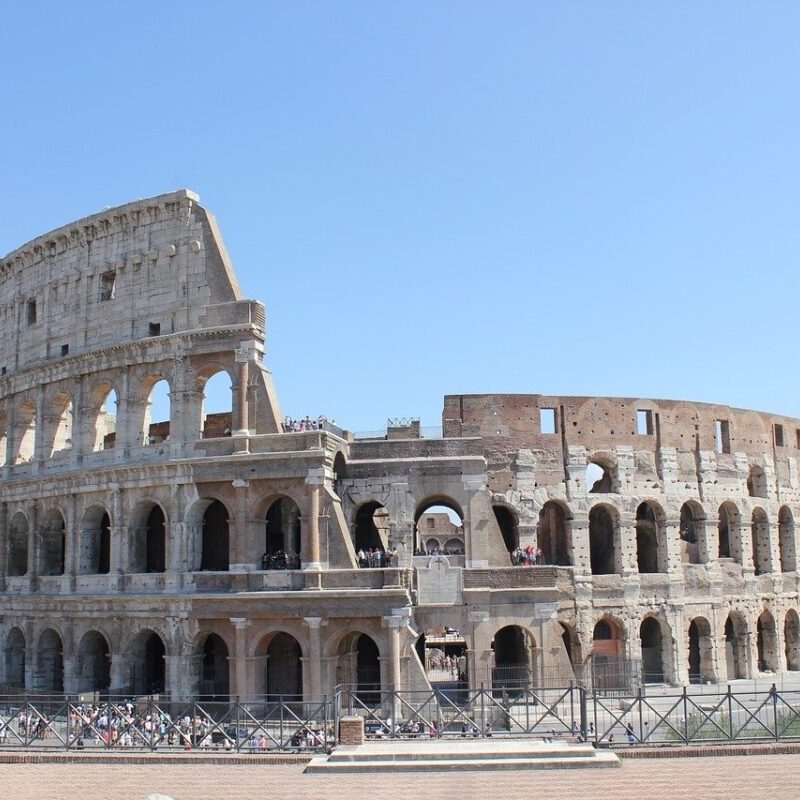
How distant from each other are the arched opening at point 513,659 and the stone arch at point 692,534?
696cm

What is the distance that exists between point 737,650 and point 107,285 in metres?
24.8

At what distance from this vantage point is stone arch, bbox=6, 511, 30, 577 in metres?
33.0

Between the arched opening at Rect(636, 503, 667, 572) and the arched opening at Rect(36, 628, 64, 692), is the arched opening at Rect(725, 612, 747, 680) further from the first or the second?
the arched opening at Rect(36, 628, 64, 692)

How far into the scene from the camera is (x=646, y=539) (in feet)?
114

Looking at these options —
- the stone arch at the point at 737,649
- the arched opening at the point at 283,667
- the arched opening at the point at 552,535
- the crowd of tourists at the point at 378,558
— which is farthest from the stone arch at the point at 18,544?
the stone arch at the point at 737,649

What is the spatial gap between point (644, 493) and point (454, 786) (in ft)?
60.2

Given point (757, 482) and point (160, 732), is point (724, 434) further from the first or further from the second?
point (160, 732)

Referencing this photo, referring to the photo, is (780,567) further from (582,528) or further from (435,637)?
(435,637)

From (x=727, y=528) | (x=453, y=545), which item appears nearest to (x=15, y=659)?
(x=727, y=528)

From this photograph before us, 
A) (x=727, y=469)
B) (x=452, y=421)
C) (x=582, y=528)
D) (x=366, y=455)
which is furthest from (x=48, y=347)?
(x=727, y=469)

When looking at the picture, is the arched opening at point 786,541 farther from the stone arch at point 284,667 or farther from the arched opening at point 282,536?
the stone arch at point 284,667

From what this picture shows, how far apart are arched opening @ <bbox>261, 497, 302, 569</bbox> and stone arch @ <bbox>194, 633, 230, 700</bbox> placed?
2964 millimetres

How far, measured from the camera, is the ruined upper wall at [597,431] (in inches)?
1224

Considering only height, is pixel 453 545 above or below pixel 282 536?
below
